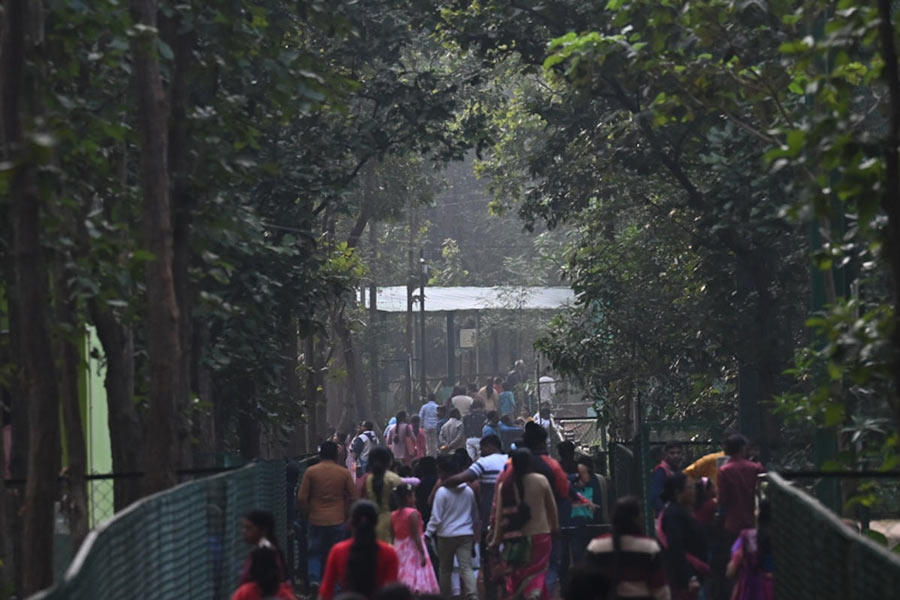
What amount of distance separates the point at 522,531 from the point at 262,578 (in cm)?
498

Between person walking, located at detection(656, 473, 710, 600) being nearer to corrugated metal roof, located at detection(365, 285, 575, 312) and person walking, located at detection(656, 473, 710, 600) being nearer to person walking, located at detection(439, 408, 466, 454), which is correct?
person walking, located at detection(439, 408, 466, 454)

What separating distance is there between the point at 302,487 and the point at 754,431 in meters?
7.07

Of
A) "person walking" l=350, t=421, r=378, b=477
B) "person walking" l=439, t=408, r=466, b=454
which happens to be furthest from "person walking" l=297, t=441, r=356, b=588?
"person walking" l=439, t=408, r=466, b=454

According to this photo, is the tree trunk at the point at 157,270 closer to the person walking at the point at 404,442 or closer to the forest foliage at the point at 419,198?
the forest foliage at the point at 419,198

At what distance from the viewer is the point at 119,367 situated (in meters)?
10.4

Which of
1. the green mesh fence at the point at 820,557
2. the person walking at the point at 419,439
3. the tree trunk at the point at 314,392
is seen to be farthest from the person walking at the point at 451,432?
the green mesh fence at the point at 820,557

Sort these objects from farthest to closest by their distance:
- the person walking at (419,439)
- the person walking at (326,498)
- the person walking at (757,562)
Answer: the person walking at (419,439) → the person walking at (326,498) → the person walking at (757,562)

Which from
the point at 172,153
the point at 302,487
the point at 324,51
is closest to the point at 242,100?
the point at 172,153

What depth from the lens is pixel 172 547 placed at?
27.1 ft

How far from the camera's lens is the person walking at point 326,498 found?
1407 centimetres

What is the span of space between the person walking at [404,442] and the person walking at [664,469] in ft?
38.9

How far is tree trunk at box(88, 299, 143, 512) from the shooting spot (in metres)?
10.3

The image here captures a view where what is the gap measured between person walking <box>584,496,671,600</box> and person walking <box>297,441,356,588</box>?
5746mm

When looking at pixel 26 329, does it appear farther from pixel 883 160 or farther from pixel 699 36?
pixel 699 36
